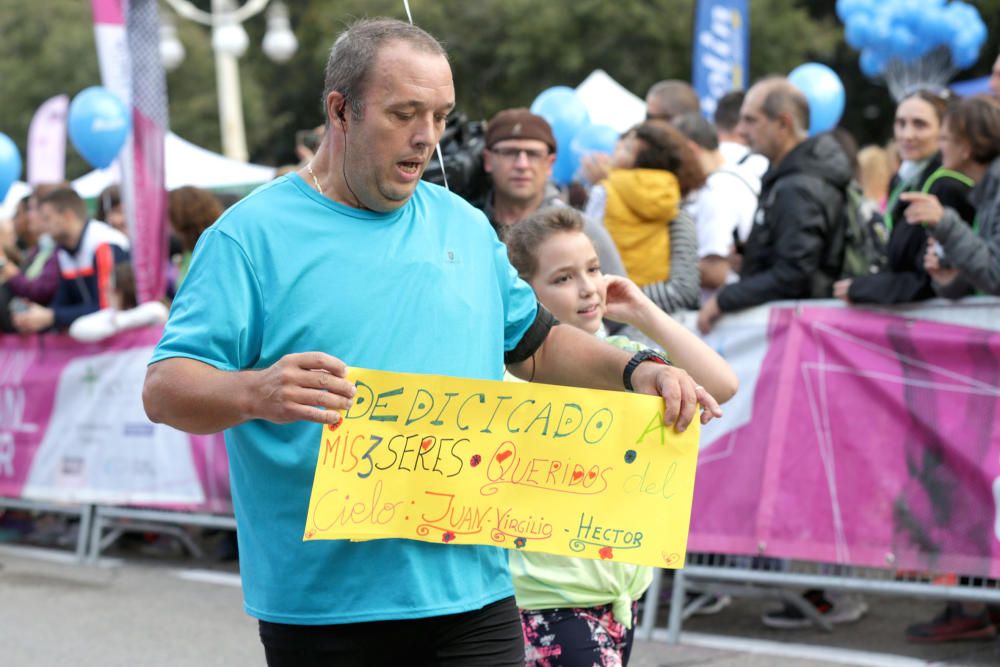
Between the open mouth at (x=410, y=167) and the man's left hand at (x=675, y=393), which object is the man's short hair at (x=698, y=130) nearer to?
the man's left hand at (x=675, y=393)

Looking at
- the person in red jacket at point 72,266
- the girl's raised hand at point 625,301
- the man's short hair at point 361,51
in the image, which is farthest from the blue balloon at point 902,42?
the man's short hair at point 361,51

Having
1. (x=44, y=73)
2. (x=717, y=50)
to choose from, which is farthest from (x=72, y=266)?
(x=44, y=73)

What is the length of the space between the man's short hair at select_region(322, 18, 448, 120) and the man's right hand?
0.54 meters

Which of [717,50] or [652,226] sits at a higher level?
[717,50]

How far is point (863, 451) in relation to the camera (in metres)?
5.80

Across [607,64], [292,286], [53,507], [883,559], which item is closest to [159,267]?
[53,507]

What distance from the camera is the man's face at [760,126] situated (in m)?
6.77

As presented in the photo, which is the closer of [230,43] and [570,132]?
[570,132]

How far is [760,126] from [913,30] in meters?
9.31

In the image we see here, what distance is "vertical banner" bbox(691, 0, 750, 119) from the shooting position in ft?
38.0

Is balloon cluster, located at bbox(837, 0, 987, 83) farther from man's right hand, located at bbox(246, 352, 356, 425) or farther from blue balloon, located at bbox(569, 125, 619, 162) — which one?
man's right hand, located at bbox(246, 352, 356, 425)

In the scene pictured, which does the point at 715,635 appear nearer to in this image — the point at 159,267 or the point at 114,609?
the point at 114,609

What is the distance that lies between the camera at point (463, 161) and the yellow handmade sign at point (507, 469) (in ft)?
8.40

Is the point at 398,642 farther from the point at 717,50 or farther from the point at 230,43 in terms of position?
the point at 230,43
